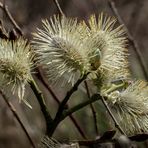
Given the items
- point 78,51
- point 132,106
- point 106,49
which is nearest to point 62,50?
point 78,51

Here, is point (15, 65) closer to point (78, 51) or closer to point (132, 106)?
point (78, 51)

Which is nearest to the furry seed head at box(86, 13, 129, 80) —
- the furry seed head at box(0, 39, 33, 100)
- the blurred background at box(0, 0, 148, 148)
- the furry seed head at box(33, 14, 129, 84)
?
the furry seed head at box(33, 14, 129, 84)

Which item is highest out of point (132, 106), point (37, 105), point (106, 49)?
point (106, 49)

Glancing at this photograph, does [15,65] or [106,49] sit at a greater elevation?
[15,65]

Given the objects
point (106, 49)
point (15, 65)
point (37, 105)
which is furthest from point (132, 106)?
point (37, 105)

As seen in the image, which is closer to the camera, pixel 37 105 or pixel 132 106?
pixel 132 106

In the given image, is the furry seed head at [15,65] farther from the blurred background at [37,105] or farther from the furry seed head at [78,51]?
the blurred background at [37,105]
